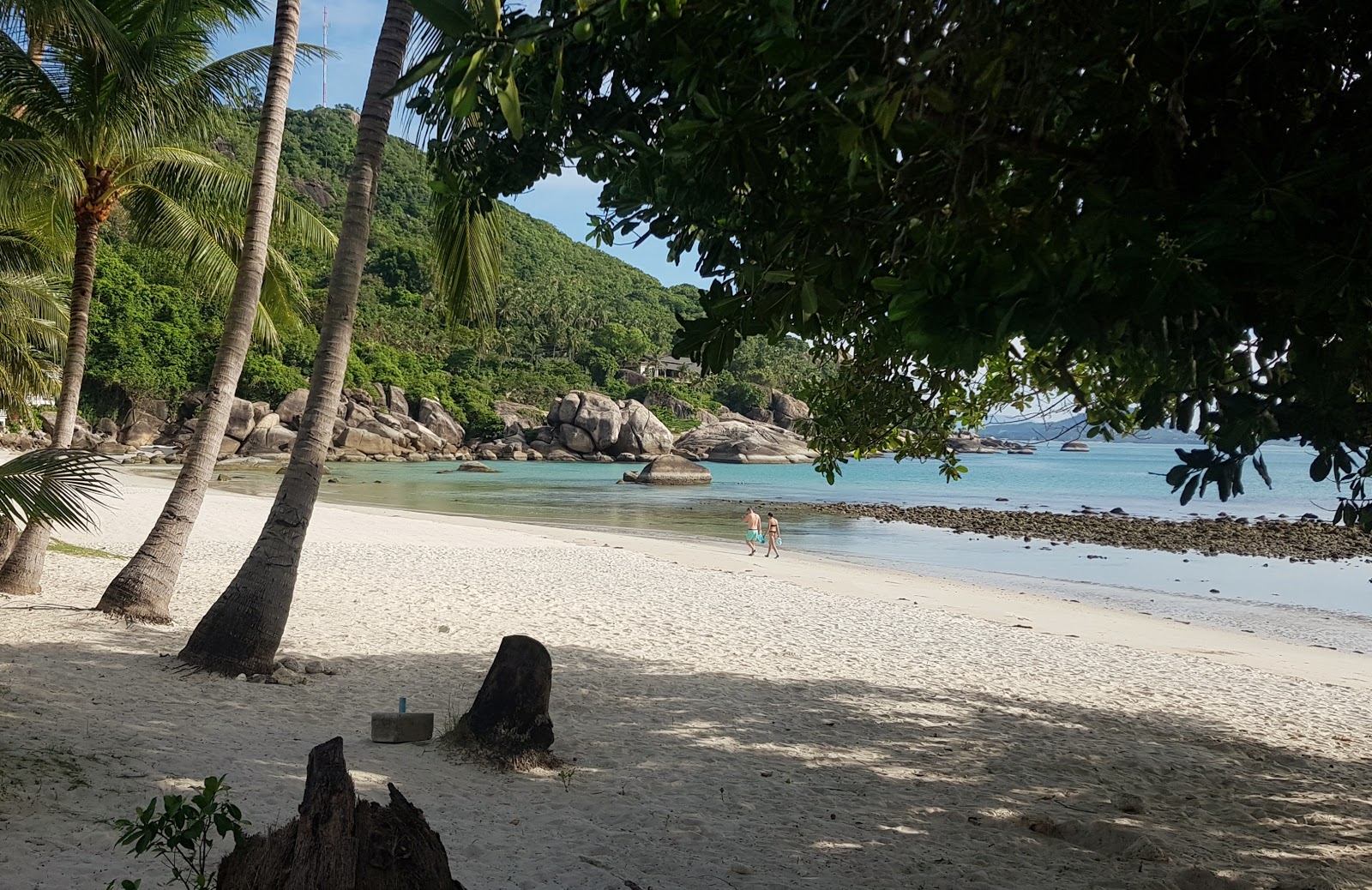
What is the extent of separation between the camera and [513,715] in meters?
5.70

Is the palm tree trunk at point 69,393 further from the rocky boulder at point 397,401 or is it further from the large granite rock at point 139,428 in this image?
the rocky boulder at point 397,401

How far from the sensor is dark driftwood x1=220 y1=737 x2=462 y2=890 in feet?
8.69

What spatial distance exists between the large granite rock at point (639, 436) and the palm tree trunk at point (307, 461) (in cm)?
6205

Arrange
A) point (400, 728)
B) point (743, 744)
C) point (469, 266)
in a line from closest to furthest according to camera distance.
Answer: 1. point (400, 728)
2. point (743, 744)
3. point (469, 266)

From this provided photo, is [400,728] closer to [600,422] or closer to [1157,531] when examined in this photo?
[1157,531]

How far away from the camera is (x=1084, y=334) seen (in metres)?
1.90

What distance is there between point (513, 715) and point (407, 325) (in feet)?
255

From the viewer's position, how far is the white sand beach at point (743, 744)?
4.45 meters

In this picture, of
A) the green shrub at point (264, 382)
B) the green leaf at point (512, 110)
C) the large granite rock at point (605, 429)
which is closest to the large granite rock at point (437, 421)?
the large granite rock at point (605, 429)

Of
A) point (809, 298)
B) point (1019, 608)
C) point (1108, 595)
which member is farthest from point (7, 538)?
point (1108, 595)

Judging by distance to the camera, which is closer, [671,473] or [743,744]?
[743,744]

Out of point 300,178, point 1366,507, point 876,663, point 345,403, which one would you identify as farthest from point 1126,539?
point 300,178

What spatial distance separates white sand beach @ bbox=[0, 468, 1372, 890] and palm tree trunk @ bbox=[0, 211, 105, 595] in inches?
16.4

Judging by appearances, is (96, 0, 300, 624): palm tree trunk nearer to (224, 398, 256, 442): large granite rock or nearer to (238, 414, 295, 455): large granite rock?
(238, 414, 295, 455): large granite rock
